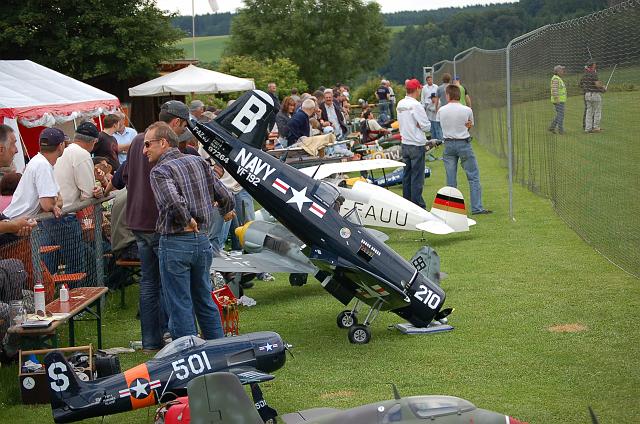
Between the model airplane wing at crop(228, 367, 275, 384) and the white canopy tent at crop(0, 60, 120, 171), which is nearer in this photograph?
the model airplane wing at crop(228, 367, 275, 384)

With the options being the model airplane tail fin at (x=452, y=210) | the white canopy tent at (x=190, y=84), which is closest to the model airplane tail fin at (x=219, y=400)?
the model airplane tail fin at (x=452, y=210)

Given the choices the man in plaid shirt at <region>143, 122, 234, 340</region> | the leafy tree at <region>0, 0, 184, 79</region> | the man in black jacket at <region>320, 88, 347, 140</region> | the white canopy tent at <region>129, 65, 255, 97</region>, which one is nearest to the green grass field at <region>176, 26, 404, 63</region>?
the leafy tree at <region>0, 0, 184, 79</region>

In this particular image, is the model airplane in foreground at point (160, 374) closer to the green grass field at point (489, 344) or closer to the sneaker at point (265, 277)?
the green grass field at point (489, 344)

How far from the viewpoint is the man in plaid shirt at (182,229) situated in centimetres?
773

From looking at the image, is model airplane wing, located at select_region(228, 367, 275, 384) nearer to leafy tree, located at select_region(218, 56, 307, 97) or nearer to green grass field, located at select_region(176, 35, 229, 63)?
leafy tree, located at select_region(218, 56, 307, 97)

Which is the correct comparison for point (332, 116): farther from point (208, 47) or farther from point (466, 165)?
point (208, 47)

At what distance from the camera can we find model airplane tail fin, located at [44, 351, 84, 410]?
20.9ft

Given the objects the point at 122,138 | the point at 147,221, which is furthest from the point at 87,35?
the point at 147,221

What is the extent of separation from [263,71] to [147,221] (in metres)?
29.5

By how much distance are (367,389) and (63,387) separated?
2466mm

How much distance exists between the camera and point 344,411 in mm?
5402

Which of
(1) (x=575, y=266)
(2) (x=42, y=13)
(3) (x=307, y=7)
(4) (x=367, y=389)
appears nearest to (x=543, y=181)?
(1) (x=575, y=266)

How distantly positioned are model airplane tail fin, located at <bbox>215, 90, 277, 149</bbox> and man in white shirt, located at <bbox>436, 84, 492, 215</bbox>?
7427 millimetres

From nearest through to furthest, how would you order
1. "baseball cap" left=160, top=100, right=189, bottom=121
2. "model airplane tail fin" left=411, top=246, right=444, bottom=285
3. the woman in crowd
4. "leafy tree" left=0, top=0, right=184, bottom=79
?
"baseball cap" left=160, top=100, right=189, bottom=121 → "model airplane tail fin" left=411, top=246, right=444, bottom=285 → the woman in crowd → "leafy tree" left=0, top=0, right=184, bottom=79
